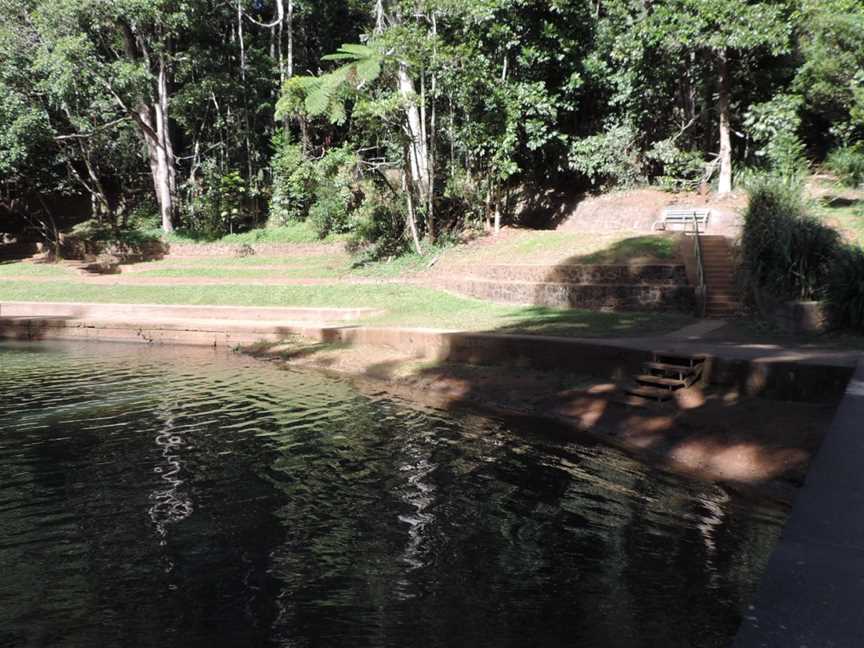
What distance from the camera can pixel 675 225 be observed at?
61.0 ft

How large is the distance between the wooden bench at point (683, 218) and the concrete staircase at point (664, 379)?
32.2 ft

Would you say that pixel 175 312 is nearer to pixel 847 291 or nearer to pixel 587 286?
pixel 587 286

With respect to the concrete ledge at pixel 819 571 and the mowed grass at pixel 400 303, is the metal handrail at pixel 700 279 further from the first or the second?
the concrete ledge at pixel 819 571

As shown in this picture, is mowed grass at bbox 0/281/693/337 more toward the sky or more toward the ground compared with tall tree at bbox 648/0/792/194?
more toward the ground

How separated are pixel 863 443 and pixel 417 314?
1090 cm

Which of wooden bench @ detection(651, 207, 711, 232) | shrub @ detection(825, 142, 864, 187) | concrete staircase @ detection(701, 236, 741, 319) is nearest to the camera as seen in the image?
concrete staircase @ detection(701, 236, 741, 319)

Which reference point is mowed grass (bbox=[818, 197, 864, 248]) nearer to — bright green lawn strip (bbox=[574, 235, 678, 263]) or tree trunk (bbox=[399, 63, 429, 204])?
bright green lawn strip (bbox=[574, 235, 678, 263])

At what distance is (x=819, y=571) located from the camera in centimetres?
370

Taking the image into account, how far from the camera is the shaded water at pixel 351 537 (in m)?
4.32

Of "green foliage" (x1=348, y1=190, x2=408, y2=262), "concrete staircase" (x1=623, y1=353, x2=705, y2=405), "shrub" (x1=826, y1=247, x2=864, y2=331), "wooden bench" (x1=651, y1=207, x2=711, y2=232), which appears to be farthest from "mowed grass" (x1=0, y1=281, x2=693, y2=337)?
"wooden bench" (x1=651, y1=207, x2=711, y2=232)

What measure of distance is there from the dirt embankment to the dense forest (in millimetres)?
9765

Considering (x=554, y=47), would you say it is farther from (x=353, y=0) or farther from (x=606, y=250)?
(x=606, y=250)

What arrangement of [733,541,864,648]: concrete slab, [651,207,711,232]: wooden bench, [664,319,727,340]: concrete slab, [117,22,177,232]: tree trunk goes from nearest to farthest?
[733,541,864,648]: concrete slab, [664,319,727,340]: concrete slab, [651,207,711,232]: wooden bench, [117,22,177,232]: tree trunk

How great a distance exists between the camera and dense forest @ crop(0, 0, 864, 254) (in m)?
19.1
